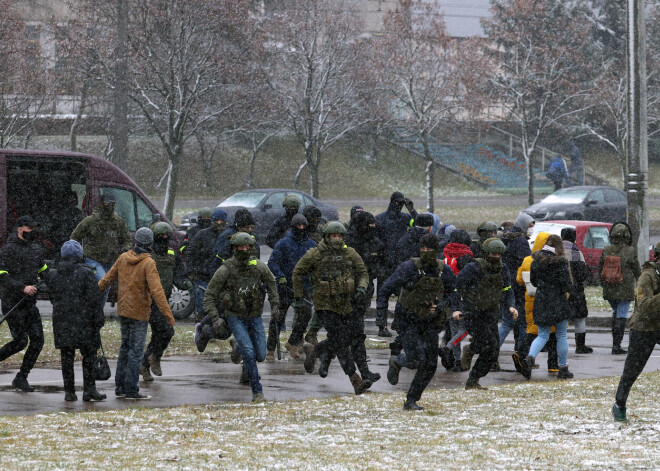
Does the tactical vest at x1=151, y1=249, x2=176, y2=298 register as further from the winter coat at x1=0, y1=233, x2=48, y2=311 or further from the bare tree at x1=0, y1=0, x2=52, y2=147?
the bare tree at x1=0, y1=0, x2=52, y2=147

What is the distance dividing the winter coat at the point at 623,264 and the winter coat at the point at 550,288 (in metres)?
2.34

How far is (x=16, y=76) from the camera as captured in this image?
3803 cm

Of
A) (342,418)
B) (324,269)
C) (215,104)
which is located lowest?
(342,418)

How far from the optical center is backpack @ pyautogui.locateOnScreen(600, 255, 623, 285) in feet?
46.2

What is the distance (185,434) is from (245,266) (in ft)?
7.13

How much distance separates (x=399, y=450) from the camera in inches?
302

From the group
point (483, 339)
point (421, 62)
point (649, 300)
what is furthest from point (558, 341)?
point (421, 62)

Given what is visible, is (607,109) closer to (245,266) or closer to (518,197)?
(518,197)

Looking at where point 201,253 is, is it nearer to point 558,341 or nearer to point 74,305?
point 74,305

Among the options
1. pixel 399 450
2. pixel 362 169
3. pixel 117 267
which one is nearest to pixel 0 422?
pixel 117 267

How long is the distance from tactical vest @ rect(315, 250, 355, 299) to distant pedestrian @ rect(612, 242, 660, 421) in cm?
265

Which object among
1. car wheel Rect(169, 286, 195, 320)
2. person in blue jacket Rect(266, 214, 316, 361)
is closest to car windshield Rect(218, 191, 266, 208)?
car wheel Rect(169, 286, 195, 320)

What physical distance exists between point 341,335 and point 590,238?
12615mm

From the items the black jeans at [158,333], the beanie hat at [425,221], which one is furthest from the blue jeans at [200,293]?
the beanie hat at [425,221]
